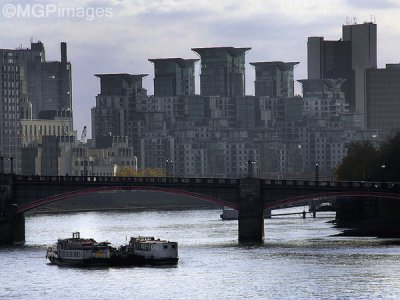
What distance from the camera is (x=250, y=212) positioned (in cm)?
19538

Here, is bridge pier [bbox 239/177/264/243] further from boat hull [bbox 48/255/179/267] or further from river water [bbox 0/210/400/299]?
boat hull [bbox 48/255/179/267]

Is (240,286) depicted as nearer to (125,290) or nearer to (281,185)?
(125,290)

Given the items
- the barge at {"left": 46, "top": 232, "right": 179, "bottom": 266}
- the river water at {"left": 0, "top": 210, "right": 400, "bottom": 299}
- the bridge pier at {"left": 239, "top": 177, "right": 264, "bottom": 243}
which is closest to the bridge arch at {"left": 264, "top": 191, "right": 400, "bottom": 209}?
the bridge pier at {"left": 239, "top": 177, "right": 264, "bottom": 243}

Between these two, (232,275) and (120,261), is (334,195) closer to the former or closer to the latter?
(120,261)

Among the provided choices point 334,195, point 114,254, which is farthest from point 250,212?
point 114,254

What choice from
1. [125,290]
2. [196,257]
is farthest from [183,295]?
[196,257]

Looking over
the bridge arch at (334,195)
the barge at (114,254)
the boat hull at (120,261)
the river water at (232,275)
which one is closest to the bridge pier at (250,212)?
the bridge arch at (334,195)

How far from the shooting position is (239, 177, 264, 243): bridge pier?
19512 centimetres

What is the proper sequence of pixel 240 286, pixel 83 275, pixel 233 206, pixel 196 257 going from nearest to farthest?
pixel 240 286
pixel 83 275
pixel 196 257
pixel 233 206

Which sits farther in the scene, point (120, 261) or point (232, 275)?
point (120, 261)

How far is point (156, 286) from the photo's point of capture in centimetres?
14712

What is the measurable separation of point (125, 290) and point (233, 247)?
136ft

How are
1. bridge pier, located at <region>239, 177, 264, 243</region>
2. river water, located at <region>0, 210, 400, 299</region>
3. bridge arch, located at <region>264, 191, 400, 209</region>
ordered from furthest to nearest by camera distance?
bridge pier, located at <region>239, 177, 264, 243</region> → bridge arch, located at <region>264, 191, 400, 209</region> → river water, located at <region>0, 210, 400, 299</region>

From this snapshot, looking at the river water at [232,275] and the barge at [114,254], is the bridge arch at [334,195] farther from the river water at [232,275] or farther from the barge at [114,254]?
the barge at [114,254]
